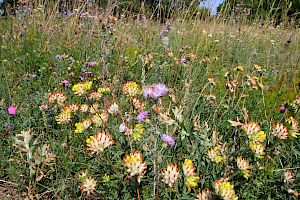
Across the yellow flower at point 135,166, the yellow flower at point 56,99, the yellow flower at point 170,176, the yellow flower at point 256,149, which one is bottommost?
the yellow flower at point 56,99

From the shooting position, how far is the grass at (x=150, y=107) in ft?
3.55

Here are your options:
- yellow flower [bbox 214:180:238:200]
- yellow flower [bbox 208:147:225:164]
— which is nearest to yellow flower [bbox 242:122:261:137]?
yellow flower [bbox 208:147:225:164]

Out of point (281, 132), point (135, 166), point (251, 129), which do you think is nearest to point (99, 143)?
point (135, 166)

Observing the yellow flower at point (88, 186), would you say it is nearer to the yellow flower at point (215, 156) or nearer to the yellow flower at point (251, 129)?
the yellow flower at point (215, 156)

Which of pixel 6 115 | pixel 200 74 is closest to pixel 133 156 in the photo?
pixel 6 115

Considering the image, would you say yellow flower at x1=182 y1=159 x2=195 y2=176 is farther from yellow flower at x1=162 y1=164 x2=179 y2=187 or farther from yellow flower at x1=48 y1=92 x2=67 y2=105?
yellow flower at x1=48 y1=92 x2=67 y2=105

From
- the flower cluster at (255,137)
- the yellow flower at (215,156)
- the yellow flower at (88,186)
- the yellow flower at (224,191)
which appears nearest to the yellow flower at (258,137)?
the flower cluster at (255,137)

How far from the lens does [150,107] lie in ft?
3.92

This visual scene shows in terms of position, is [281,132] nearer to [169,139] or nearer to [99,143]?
[169,139]

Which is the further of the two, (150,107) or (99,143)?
(150,107)

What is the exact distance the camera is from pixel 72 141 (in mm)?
1519

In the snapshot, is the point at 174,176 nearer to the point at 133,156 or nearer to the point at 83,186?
the point at 133,156

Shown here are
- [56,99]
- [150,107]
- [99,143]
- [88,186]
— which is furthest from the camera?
[56,99]

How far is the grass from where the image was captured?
1.08 m
